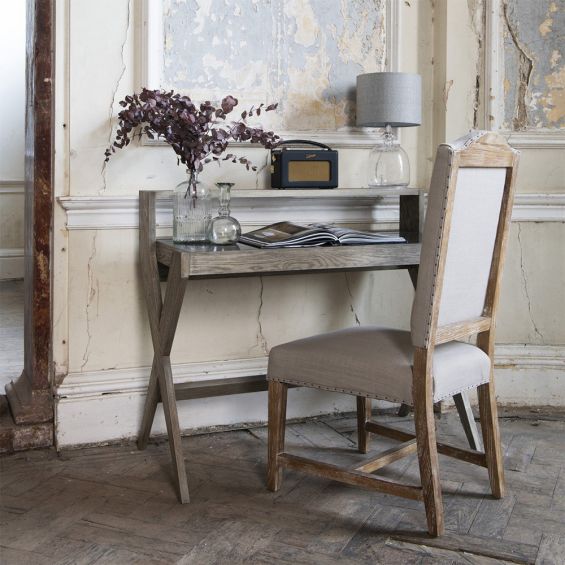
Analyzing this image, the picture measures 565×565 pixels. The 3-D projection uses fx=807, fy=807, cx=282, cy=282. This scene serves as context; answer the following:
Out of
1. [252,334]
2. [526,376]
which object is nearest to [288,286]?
[252,334]

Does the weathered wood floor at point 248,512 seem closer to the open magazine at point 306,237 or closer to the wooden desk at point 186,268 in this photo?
the wooden desk at point 186,268

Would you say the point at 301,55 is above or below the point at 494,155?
above

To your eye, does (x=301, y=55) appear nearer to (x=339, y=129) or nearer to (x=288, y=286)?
(x=339, y=129)

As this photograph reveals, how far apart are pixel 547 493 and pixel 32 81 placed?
7.51 ft

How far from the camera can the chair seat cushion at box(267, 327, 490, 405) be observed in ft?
7.48

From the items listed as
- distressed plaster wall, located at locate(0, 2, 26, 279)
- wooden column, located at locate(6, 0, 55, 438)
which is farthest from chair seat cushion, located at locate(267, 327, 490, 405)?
distressed plaster wall, located at locate(0, 2, 26, 279)

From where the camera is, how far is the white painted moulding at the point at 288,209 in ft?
9.70

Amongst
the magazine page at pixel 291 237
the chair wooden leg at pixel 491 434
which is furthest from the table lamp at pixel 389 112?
the chair wooden leg at pixel 491 434

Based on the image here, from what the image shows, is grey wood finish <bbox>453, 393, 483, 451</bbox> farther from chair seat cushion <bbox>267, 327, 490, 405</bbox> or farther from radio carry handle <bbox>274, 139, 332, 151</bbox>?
radio carry handle <bbox>274, 139, 332, 151</bbox>

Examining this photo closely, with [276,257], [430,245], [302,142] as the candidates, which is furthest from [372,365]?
[302,142]

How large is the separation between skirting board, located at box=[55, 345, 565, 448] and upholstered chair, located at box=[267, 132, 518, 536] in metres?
0.67

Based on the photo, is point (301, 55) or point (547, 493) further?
point (301, 55)

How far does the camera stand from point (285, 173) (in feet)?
9.95

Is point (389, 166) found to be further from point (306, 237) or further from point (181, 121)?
point (181, 121)
